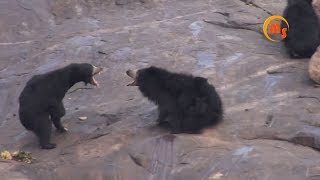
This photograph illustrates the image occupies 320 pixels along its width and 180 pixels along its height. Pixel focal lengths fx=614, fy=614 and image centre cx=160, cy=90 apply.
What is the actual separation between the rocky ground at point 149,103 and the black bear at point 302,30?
24 cm

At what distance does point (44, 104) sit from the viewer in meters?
7.45

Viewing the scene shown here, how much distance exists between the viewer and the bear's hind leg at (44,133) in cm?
736

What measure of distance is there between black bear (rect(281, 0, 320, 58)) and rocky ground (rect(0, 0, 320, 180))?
24cm

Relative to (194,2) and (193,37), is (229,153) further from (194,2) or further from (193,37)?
(194,2)

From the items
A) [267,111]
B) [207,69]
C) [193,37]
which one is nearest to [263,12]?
[193,37]

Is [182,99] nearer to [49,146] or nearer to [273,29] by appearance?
[49,146]

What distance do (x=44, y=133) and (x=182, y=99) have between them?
1723 mm

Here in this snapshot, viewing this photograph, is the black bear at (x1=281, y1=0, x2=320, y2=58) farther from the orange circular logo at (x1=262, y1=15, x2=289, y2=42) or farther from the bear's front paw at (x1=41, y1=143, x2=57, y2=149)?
the bear's front paw at (x1=41, y1=143, x2=57, y2=149)

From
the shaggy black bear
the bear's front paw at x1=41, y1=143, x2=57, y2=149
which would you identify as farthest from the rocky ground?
the shaggy black bear

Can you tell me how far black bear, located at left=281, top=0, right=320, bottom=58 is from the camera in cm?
991

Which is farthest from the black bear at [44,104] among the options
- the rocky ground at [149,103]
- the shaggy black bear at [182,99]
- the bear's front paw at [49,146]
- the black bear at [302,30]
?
the black bear at [302,30]

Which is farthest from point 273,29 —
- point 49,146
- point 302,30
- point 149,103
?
point 49,146

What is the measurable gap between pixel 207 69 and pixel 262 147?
2934 millimetres

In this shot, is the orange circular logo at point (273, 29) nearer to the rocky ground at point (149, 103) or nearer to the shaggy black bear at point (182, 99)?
the rocky ground at point (149, 103)
